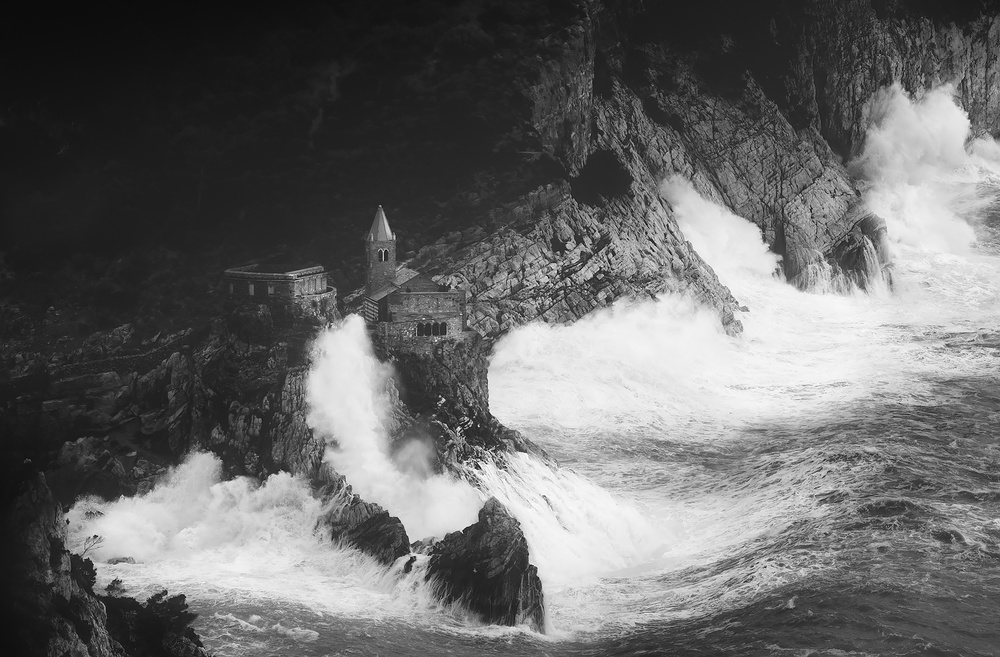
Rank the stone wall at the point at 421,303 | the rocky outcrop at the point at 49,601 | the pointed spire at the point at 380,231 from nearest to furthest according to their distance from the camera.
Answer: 1. the rocky outcrop at the point at 49,601
2. the stone wall at the point at 421,303
3. the pointed spire at the point at 380,231

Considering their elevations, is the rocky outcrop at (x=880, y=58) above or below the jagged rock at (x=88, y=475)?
above

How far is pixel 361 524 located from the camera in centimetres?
7762

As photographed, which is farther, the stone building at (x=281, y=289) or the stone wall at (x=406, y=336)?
the stone wall at (x=406, y=336)

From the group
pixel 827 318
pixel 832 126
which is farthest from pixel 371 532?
pixel 832 126

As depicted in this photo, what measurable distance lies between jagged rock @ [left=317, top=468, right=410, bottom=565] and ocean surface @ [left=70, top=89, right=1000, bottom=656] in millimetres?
986

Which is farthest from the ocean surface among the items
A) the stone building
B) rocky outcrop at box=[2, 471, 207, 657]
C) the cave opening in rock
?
rocky outcrop at box=[2, 471, 207, 657]

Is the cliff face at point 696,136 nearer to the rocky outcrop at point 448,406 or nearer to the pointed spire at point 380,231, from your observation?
the pointed spire at point 380,231

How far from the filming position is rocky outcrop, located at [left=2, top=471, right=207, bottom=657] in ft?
138

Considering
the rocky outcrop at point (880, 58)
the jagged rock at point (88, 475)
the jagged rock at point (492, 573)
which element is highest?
the rocky outcrop at point (880, 58)

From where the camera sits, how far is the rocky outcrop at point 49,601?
42.2m

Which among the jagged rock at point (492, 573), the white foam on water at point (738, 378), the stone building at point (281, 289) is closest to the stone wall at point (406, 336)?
the stone building at point (281, 289)

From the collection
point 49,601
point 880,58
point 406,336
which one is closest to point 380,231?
point 406,336

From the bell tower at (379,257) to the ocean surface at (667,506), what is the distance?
7.14 meters

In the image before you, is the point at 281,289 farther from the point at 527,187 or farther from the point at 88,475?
the point at 527,187
